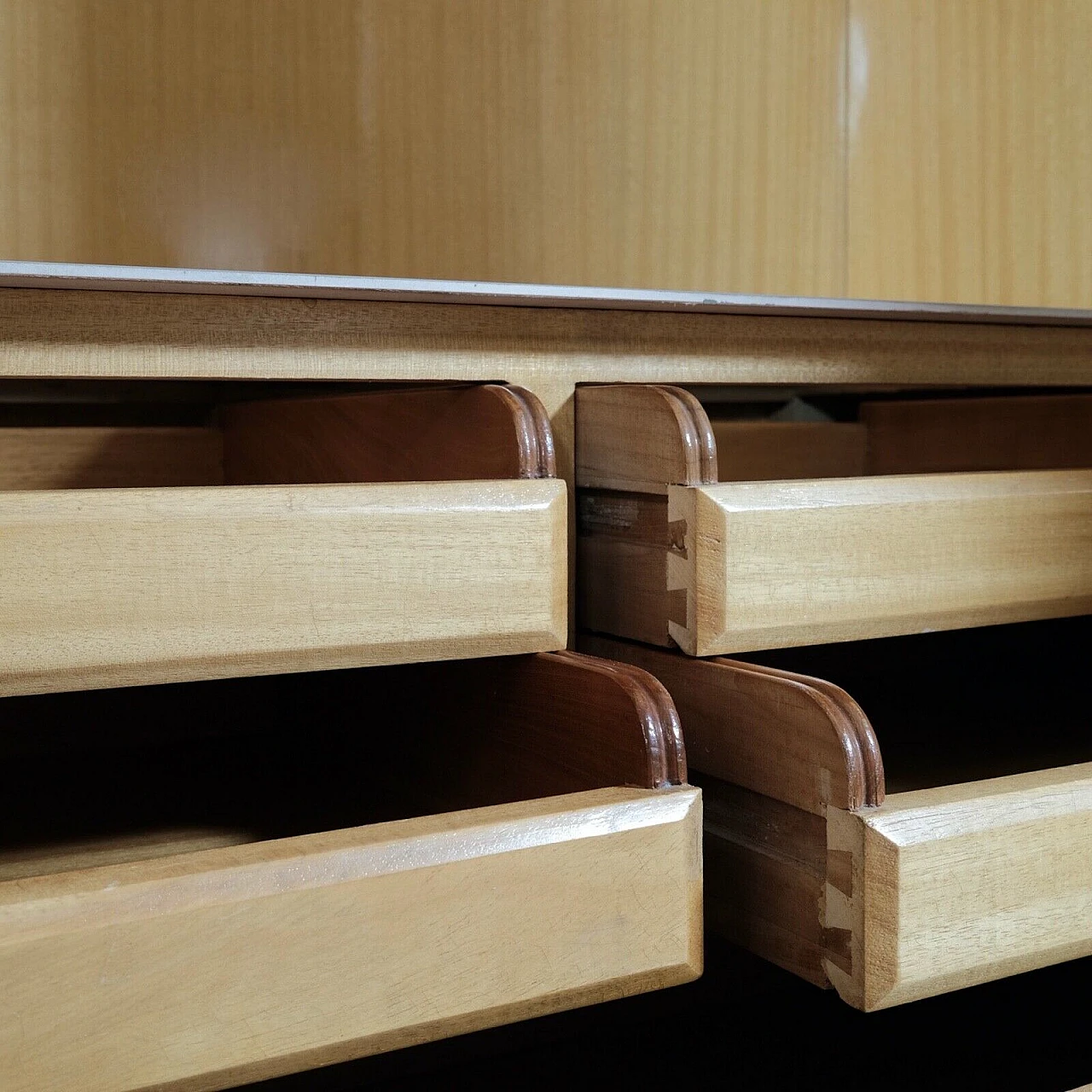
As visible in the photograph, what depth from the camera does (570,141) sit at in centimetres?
88

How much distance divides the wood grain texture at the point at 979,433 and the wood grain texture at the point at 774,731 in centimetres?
45

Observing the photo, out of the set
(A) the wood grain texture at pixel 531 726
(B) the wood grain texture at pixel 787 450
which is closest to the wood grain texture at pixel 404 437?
(A) the wood grain texture at pixel 531 726

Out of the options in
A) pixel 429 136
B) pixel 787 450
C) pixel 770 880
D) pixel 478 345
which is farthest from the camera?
pixel 787 450

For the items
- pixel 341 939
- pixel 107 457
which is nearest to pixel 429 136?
pixel 107 457

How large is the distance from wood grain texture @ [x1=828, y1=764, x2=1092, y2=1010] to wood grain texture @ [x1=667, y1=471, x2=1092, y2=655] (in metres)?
0.12

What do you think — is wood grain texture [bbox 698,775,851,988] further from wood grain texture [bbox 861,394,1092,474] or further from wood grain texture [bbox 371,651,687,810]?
wood grain texture [bbox 861,394,1092,474]

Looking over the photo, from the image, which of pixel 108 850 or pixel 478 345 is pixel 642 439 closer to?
pixel 478 345

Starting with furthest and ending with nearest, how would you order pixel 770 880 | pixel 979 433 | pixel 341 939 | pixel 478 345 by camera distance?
pixel 979 433 < pixel 478 345 < pixel 770 880 < pixel 341 939

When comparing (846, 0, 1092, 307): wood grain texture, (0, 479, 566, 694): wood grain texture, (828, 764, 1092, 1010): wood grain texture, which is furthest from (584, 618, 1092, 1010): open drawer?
(846, 0, 1092, 307): wood grain texture

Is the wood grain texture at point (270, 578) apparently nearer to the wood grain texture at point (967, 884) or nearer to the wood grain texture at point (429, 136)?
the wood grain texture at point (967, 884)

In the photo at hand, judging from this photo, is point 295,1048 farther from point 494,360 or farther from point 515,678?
point 494,360

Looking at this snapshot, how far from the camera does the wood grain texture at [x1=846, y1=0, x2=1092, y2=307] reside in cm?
101

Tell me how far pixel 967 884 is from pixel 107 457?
672mm

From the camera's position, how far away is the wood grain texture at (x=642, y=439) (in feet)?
2.04
